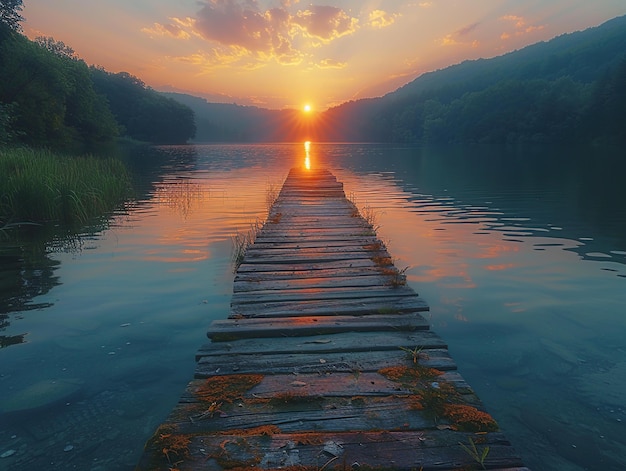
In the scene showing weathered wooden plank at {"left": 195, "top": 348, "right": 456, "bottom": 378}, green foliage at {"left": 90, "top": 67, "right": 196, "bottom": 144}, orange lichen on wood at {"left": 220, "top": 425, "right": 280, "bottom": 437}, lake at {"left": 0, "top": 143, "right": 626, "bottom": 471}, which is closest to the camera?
orange lichen on wood at {"left": 220, "top": 425, "right": 280, "bottom": 437}

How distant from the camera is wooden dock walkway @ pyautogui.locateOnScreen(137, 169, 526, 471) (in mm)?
2502

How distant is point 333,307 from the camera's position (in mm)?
4891

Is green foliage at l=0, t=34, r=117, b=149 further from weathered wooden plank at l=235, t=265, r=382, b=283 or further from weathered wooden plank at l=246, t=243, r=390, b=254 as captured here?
weathered wooden plank at l=235, t=265, r=382, b=283

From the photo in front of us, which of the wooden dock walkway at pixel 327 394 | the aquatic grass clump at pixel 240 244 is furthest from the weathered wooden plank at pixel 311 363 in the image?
the aquatic grass clump at pixel 240 244

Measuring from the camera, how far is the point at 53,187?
12078mm

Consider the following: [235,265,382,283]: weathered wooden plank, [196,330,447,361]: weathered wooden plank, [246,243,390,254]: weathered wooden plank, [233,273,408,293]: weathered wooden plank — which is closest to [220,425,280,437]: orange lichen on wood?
[196,330,447,361]: weathered wooden plank

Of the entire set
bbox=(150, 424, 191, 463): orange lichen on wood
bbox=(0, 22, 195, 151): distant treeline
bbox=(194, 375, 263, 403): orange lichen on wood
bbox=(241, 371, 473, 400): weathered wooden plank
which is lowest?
bbox=(241, 371, 473, 400): weathered wooden plank

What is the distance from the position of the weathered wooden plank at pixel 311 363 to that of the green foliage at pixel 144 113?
10942 centimetres

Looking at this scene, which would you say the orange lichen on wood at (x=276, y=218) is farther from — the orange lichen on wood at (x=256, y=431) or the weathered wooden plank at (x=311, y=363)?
the orange lichen on wood at (x=256, y=431)

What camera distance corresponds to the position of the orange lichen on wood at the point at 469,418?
2754 millimetres

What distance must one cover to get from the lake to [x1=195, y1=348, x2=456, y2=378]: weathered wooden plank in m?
0.96

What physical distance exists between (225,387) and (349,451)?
112 cm

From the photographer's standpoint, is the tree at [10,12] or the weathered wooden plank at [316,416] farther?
the tree at [10,12]

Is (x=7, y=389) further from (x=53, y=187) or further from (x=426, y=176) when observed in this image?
(x=426, y=176)
